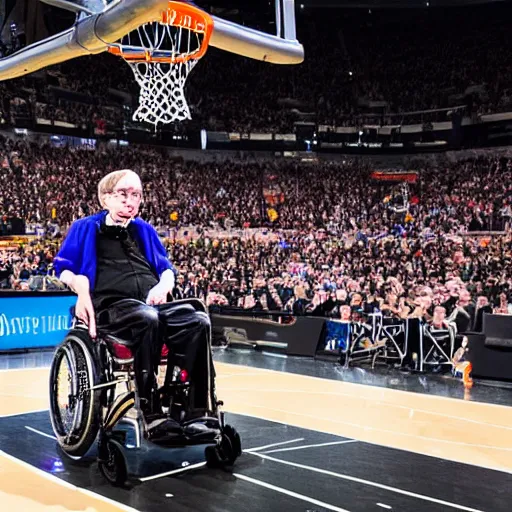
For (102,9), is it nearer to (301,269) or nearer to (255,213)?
(301,269)

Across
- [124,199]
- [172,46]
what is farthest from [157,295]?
[172,46]

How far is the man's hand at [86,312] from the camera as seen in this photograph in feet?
14.8

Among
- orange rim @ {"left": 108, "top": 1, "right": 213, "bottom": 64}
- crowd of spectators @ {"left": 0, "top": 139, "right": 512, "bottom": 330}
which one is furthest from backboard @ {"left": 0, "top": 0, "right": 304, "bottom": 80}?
crowd of spectators @ {"left": 0, "top": 139, "right": 512, "bottom": 330}

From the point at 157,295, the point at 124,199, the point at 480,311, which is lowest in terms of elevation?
the point at 480,311

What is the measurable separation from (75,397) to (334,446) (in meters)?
1.98

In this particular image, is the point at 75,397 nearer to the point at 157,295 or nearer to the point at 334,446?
the point at 157,295

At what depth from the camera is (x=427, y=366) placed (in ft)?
31.7

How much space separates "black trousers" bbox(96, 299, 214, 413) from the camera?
429 cm

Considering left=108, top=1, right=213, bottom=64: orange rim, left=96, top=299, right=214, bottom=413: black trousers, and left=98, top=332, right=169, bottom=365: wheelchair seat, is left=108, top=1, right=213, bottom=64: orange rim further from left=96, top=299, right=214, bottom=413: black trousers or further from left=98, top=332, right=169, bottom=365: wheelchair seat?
left=98, top=332, right=169, bottom=365: wheelchair seat

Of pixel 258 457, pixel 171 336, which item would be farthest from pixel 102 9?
pixel 258 457

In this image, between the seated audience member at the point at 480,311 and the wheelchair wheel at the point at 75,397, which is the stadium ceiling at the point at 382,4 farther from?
the wheelchair wheel at the point at 75,397

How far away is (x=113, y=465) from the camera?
4160mm

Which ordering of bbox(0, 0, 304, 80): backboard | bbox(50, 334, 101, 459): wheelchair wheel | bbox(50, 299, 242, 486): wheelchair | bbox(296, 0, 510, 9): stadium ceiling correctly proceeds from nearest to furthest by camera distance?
bbox(50, 299, 242, 486): wheelchair → bbox(50, 334, 101, 459): wheelchair wheel → bbox(0, 0, 304, 80): backboard → bbox(296, 0, 510, 9): stadium ceiling

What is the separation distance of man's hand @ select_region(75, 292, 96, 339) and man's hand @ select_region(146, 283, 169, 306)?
40 cm
